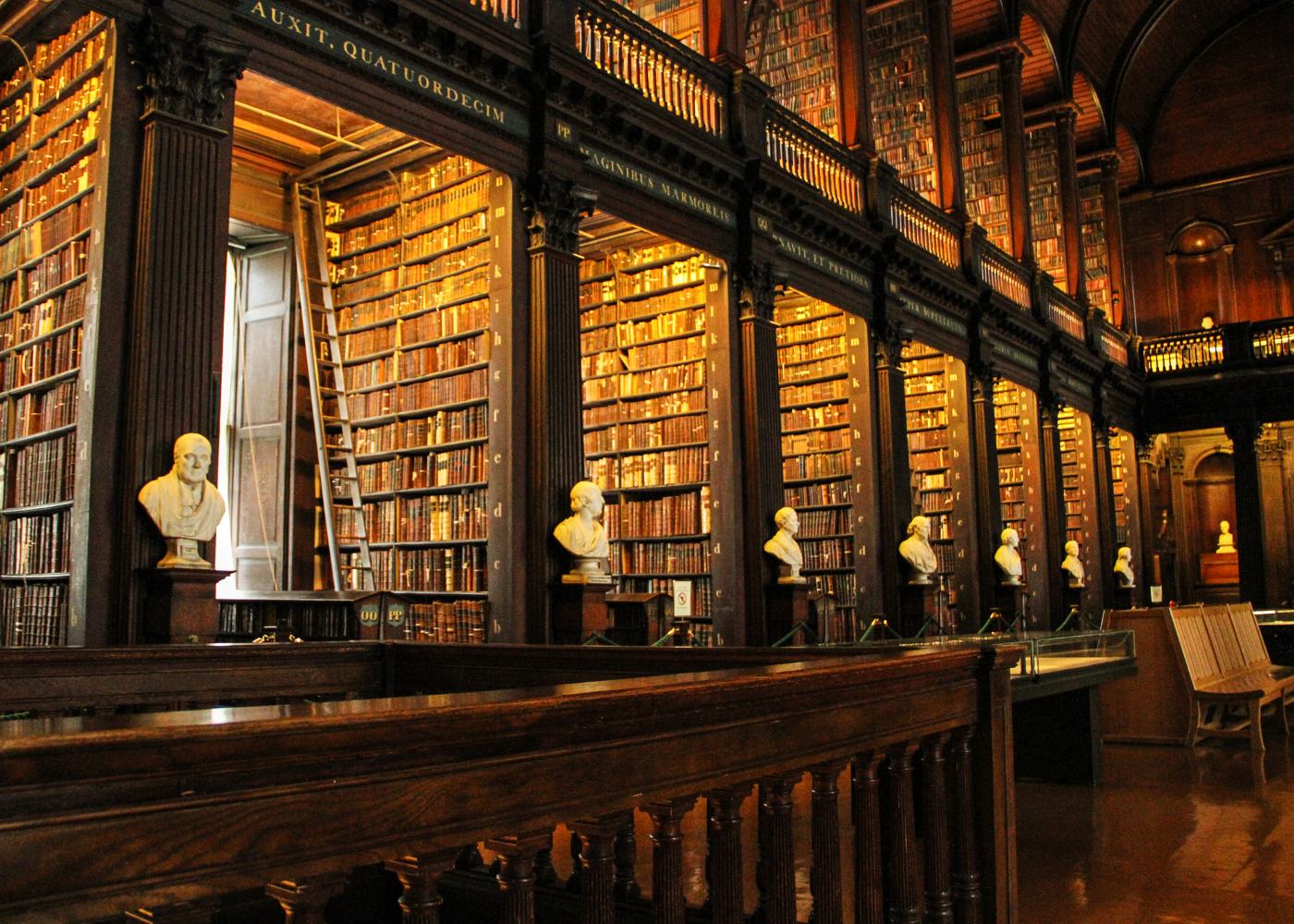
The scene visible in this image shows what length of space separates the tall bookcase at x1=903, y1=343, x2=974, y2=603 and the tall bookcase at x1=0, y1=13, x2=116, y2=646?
7384mm

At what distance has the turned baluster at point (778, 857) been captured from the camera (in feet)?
4.96

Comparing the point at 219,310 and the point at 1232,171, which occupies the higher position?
the point at 1232,171

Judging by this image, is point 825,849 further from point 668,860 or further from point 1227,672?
point 1227,672

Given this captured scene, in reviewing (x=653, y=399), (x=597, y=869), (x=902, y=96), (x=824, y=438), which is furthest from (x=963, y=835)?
(x=902, y=96)

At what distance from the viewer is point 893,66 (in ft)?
37.1

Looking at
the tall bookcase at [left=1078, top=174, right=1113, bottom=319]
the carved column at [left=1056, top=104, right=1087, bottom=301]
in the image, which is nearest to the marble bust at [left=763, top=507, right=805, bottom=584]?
the carved column at [left=1056, top=104, right=1087, bottom=301]

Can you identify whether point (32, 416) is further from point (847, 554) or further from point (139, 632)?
point (847, 554)

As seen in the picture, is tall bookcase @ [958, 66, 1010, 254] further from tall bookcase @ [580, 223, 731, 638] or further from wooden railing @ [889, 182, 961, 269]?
tall bookcase @ [580, 223, 731, 638]

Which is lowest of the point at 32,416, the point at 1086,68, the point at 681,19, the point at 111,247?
the point at 32,416

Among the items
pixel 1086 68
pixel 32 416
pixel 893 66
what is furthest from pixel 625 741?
pixel 1086 68

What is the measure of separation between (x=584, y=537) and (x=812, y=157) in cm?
427

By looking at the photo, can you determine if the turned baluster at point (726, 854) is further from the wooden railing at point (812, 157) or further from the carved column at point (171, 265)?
the wooden railing at point (812, 157)

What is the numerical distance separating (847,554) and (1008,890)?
7257mm

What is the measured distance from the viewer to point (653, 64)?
7.18 m
